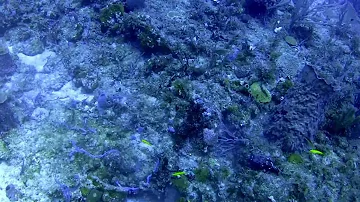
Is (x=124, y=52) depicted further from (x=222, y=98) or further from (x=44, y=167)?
(x=44, y=167)

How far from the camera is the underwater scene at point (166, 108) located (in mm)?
4879

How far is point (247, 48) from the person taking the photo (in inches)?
282

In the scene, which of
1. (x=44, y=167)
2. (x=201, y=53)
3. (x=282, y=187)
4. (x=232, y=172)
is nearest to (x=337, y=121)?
(x=282, y=187)

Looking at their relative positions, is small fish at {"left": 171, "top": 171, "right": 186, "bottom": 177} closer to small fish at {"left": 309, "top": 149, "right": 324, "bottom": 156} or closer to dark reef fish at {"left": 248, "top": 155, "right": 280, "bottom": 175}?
dark reef fish at {"left": 248, "top": 155, "right": 280, "bottom": 175}

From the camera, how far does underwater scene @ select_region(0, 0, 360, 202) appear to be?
4879 mm

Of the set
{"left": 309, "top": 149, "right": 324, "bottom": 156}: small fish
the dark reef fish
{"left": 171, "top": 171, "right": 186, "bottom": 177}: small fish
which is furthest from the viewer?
{"left": 309, "top": 149, "right": 324, "bottom": 156}: small fish

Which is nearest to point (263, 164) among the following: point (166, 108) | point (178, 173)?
point (178, 173)

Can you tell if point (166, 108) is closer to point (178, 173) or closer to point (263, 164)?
point (178, 173)

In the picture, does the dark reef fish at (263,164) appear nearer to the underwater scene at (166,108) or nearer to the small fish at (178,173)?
the underwater scene at (166,108)

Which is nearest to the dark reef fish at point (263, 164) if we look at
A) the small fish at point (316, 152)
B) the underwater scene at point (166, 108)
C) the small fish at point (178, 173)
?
the underwater scene at point (166, 108)

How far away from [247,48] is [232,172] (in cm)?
357

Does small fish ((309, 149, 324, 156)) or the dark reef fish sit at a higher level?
small fish ((309, 149, 324, 156))

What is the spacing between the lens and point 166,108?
5.80 meters

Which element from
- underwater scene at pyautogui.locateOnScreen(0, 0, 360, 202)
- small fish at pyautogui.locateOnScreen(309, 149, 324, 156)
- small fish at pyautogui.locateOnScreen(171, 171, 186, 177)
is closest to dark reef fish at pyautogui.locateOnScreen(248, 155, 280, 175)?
underwater scene at pyautogui.locateOnScreen(0, 0, 360, 202)
